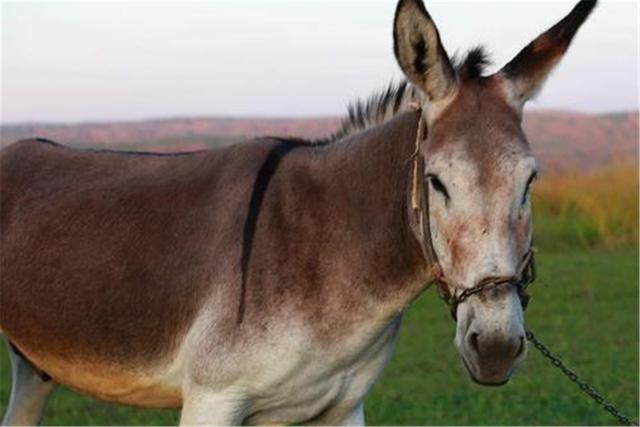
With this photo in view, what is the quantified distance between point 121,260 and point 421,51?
1709 millimetres

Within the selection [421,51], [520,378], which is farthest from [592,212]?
[421,51]

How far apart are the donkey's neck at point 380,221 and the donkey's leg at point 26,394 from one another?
219 centimetres

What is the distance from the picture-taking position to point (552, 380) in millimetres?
11922

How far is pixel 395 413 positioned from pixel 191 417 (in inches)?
211

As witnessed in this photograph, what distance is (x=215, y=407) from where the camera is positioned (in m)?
5.04

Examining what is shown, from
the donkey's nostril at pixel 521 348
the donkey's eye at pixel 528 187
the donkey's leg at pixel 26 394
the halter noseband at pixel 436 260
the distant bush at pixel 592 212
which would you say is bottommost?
the distant bush at pixel 592 212

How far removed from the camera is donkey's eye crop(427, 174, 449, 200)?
4465 millimetres

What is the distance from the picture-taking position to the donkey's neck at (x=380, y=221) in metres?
5.07

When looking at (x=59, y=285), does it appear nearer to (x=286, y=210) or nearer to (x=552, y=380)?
(x=286, y=210)

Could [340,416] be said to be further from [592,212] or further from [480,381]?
[592,212]

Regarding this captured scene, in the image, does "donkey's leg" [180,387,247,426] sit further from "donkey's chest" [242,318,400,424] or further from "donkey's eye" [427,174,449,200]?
"donkey's eye" [427,174,449,200]

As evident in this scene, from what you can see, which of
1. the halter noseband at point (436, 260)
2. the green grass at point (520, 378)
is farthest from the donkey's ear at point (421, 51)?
the green grass at point (520, 378)

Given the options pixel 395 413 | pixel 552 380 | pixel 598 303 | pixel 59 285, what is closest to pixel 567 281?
pixel 598 303

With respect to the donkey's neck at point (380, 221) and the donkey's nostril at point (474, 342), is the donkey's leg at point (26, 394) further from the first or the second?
the donkey's nostril at point (474, 342)
